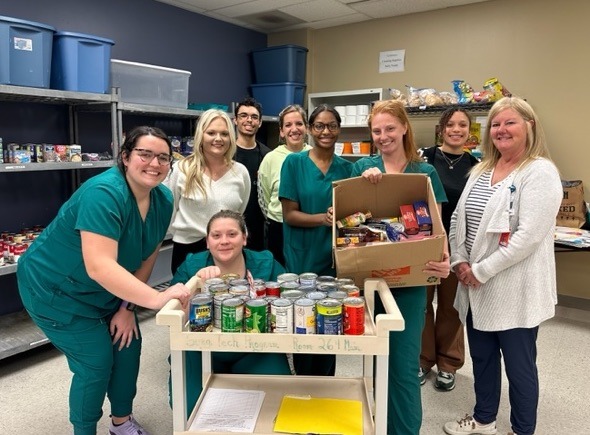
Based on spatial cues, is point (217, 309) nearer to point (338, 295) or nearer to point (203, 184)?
point (338, 295)

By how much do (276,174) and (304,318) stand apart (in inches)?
70.6

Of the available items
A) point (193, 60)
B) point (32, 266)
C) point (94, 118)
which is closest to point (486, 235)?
point (32, 266)

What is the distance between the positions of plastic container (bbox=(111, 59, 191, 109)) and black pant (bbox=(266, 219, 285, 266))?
1463mm

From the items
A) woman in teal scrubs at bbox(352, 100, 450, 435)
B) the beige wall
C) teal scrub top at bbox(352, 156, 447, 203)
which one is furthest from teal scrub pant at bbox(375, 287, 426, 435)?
the beige wall

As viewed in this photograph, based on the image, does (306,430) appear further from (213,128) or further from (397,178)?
(213,128)

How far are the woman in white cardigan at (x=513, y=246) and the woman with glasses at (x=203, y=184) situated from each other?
1170 mm

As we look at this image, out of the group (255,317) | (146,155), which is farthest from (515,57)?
(255,317)

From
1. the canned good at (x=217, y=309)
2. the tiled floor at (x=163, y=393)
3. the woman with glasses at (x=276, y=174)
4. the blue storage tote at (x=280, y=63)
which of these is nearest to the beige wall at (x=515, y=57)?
the blue storage tote at (x=280, y=63)

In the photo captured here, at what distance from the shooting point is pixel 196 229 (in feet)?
7.80

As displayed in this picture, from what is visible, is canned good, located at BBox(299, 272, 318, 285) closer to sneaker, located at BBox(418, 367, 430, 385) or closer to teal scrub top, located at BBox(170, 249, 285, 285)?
teal scrub top, located at BBox(170, 249, 285, 285)

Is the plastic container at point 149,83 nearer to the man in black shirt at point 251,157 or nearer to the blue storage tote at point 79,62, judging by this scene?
the blue storage tote at point 79,62

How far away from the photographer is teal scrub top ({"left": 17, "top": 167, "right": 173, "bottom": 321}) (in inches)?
A: 62.9

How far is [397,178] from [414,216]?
0.15 m

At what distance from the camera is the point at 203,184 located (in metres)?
2.36
